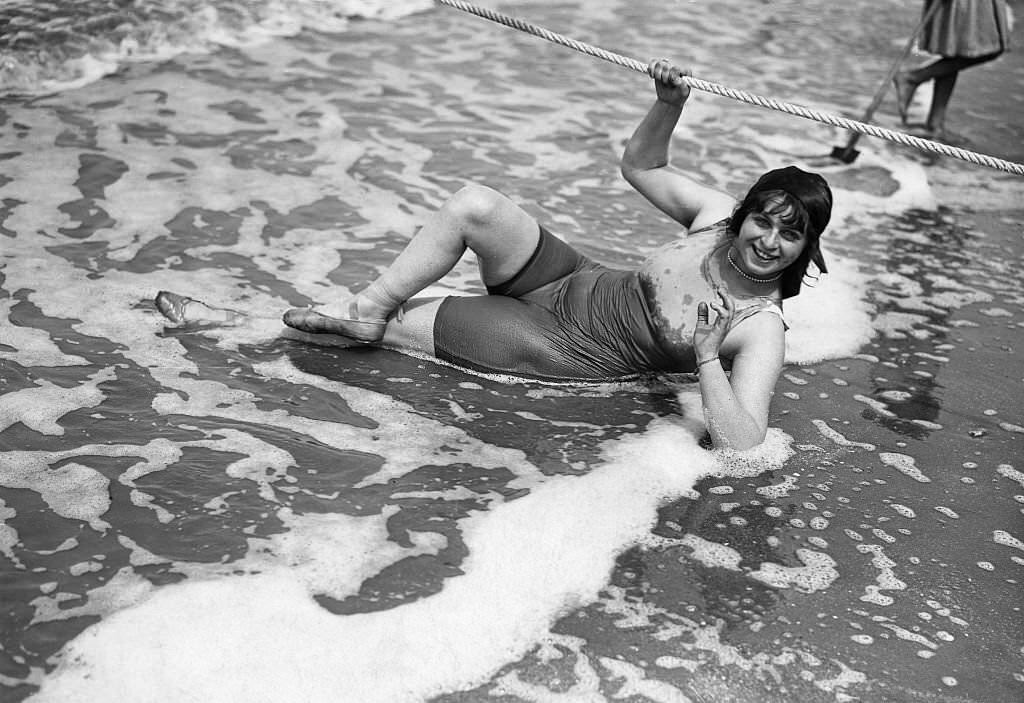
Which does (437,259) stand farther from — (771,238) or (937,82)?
(937,82)

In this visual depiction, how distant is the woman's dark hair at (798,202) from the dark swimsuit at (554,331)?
57 centimetres

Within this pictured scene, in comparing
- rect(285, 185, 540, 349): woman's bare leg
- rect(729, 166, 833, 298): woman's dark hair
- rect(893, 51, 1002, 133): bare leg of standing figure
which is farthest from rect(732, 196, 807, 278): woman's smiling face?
rect(893, 51, 1002, 133): bare leg of standing figure

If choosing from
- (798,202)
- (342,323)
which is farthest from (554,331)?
(798,202)

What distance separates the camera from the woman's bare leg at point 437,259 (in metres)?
3.81

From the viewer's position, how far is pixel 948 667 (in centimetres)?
275

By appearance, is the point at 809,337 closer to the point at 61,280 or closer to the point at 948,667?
the point at 948,667

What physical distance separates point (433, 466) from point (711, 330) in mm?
998

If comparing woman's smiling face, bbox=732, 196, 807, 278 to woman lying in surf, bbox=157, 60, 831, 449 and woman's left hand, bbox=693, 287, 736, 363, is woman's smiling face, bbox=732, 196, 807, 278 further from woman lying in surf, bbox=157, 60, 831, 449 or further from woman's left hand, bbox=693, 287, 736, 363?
woman's left hand, bbox=693, 287, 736, 363

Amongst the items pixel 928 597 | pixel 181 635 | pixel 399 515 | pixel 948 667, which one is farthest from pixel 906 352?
pixel 181 635

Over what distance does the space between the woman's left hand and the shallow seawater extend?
1.19 ft

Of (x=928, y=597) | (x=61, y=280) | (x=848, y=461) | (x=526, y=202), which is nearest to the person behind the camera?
(x=928, y=597)

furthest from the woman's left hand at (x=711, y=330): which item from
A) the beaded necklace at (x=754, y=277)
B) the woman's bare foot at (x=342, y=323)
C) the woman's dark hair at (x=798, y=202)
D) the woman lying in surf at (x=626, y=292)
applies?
the woman's bare foot at (x=342, y=323)

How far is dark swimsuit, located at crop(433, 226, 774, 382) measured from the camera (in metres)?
3.93

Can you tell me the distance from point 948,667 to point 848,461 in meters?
1.03
